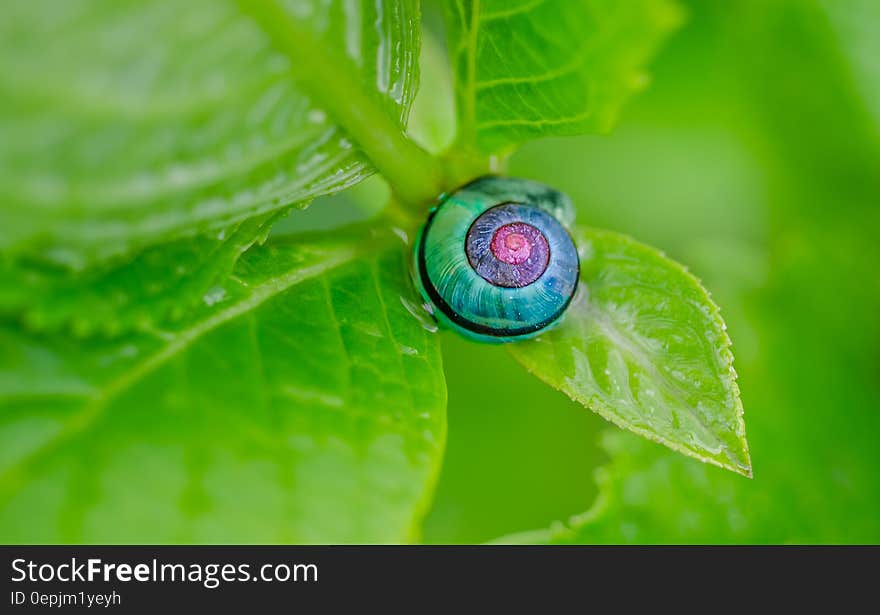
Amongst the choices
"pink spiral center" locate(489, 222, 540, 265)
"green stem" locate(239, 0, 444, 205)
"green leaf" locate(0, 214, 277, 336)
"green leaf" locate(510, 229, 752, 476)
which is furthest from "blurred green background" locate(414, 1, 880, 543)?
"green leaf" locate(0, 214, 277, 336)

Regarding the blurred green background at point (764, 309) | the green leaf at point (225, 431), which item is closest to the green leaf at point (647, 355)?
the green leaf at point (225, 431)

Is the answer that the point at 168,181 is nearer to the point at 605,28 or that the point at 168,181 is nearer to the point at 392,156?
the point at 392,156

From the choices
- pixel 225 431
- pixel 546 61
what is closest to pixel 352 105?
pixel 546 61

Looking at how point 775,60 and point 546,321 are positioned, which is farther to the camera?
point 775,60

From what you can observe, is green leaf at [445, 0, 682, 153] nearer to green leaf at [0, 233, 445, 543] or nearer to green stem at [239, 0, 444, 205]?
green stem at [239, 0, 444, 205]

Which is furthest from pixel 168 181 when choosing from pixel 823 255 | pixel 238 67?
pixel 823 255

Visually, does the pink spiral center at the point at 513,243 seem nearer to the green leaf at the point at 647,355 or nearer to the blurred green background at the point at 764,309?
the green leaf at the point at 647,355

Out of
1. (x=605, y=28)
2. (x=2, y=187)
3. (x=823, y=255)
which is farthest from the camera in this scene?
(x=823, y=255)
